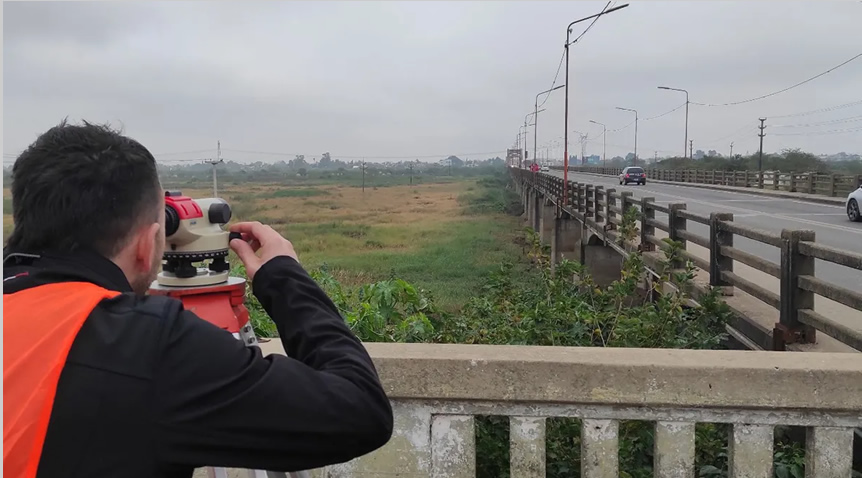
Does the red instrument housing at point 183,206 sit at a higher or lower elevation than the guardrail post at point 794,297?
higher

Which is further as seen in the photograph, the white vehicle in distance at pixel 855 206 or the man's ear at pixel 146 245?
the white vehicle in distance at pixel 855 206

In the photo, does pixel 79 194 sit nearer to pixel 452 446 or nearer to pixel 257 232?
pixel 257 232

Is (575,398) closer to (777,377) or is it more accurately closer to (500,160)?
(777,377)

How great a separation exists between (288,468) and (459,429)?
1008 mm

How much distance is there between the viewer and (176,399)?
1087mm

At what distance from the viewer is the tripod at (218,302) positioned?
1504 mm

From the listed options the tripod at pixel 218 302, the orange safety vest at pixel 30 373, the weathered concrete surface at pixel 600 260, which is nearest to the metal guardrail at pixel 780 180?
the weathered concrete surface at pixel 600 260

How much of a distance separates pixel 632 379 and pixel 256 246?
3.85 ft

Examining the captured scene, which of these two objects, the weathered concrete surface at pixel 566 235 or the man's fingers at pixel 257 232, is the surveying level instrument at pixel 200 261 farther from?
the weathered concrete surface at pixel 566 235

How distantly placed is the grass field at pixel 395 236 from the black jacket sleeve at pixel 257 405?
0.62 meters

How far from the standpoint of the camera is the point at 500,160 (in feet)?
635

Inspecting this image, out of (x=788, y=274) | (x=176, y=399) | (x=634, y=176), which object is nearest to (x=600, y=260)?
(x=788, y=274)

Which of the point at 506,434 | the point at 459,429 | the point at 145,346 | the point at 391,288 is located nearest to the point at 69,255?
the point at 145,346

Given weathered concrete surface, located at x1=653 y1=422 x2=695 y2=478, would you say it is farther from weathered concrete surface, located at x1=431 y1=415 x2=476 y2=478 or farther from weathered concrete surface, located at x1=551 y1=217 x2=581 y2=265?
weathered concrete surface, located at x1=551 y1=217 x2=581 y2=265
